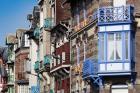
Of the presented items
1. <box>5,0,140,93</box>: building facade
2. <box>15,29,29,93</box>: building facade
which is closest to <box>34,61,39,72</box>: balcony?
<box>5,0,140,93</box>: building facade

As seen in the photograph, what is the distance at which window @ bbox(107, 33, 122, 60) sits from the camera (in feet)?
139

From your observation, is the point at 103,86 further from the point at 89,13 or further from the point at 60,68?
the point at 60,68

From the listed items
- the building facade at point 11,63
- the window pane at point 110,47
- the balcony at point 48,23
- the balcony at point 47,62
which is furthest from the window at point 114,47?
the building facade at point 11,63

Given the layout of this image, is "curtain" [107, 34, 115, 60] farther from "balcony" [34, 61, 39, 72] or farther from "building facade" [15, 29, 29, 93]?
"building facade" [15, 29, 29, 93]

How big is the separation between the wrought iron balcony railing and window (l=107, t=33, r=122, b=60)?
4.84 feet

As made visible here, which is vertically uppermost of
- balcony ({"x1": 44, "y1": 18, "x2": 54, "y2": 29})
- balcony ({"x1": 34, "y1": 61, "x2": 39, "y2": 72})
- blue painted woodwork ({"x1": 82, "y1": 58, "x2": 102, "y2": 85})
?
balcony ({"x1": 44, "y1": 18, "x2": 54, "y2": 29})

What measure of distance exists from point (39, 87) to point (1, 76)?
3738cm

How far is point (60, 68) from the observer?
180 feet

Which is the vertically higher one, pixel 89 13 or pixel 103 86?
pixel 89 13

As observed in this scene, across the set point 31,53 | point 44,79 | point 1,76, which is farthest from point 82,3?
point 1,76

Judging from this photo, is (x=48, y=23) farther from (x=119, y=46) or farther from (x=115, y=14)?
(x=119, y=46)

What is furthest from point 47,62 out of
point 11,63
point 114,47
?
point 11,63

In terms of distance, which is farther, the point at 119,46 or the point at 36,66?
the point at 36,66

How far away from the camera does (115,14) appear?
139ft
